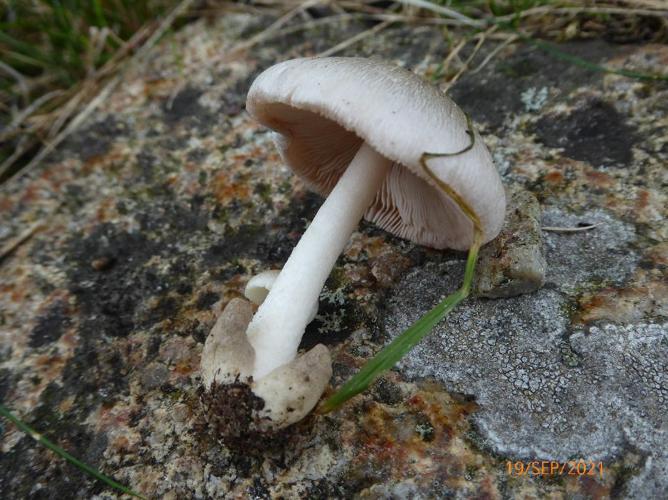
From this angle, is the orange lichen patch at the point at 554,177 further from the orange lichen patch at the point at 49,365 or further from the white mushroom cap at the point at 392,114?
the orange lichen patch at the point at 49,365

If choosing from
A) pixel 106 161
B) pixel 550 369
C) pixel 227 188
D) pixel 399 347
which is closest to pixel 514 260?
pixel 550 369

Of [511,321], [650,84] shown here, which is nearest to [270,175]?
[511,321]

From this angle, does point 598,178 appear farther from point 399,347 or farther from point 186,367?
point 186,367

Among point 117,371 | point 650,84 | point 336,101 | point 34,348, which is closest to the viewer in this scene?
point 336,101

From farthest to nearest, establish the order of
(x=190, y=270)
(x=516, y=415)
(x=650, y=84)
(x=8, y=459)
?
1. (x=650, y=84)
2. (x=190, y=270)
3. (x=8, y=459)
4. (x=516, y=415)

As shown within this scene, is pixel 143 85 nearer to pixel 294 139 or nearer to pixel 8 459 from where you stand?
pixel 294 139

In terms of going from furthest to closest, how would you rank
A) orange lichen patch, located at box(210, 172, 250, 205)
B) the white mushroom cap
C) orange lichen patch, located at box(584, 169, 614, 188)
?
orange lichen patch, located at box(210, 172, 250, 205), orange lichen patch, located at box(584, 169, 614, 188), the white mushroom cap
